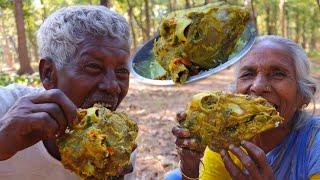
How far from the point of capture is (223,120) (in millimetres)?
1971

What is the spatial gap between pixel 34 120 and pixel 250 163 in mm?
1004

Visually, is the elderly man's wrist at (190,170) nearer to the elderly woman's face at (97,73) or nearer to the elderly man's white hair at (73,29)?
the elderly woman's face at (97,73)

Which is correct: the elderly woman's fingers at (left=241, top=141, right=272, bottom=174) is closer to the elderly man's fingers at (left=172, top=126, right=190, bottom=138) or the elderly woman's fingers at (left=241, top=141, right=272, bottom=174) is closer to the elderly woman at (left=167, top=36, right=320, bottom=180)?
the elderly man's fingers at (left=172, top=126, right=190, bottom=138)

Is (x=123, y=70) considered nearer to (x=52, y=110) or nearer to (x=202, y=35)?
(x=202, y=35)

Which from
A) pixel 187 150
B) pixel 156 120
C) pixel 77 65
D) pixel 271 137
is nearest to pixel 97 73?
pixel 77 65

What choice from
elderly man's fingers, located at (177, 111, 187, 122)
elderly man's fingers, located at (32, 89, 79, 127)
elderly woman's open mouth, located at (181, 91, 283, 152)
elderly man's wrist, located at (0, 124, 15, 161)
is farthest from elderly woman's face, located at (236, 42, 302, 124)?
elderly man's wrist, located at (0, 124, 15, 161)

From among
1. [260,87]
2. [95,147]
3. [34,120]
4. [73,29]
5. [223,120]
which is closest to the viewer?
[34,120]

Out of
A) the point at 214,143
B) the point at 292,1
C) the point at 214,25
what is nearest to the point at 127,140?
the point at 214,143

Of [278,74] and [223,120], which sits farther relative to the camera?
[278,74]

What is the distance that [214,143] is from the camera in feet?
6.63

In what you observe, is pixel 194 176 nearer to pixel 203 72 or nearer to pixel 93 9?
pixel 203 72

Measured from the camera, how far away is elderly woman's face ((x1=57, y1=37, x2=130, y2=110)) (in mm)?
2120

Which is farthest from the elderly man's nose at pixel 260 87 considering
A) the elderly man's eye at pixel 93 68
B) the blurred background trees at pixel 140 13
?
the blurred background trees at pixel 140 13

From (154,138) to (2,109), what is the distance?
18.6 feet
